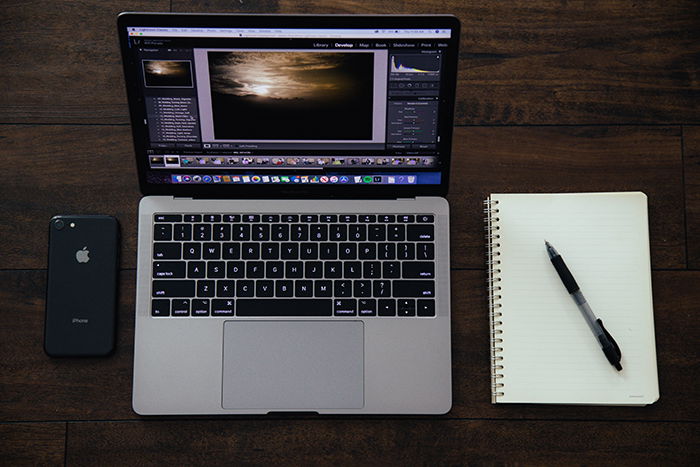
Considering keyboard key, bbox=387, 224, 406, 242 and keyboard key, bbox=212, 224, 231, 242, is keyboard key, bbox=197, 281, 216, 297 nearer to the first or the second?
keyboard key, bbox=212, 224, 231, 242

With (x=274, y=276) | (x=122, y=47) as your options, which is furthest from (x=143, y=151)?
(x=274, y=276)

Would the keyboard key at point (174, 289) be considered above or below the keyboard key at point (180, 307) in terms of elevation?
above

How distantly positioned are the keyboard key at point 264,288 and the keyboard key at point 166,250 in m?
0.13

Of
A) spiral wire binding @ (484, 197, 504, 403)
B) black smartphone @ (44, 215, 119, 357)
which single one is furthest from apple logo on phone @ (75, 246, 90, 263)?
spiral wire binding @ (484, 197, 504, 403)

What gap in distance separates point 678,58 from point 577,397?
0.59 meters

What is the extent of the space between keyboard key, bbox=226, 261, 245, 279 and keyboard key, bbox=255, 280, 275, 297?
0.03m

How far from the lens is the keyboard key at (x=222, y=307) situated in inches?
37.9

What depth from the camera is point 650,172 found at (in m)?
1.05

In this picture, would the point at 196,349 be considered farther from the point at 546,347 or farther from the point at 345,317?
the point at 546,347

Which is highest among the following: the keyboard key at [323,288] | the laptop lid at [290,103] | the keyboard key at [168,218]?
the laptop lid at [290,103]

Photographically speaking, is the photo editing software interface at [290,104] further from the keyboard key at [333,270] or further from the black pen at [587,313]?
the black pen at [587,313]

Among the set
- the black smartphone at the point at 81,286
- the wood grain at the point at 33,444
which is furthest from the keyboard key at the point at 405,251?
the wood grain at the point at 33,444

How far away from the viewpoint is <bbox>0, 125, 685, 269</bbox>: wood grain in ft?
3.38

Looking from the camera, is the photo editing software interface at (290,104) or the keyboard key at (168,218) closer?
the photo editing software interface at (290,104)
